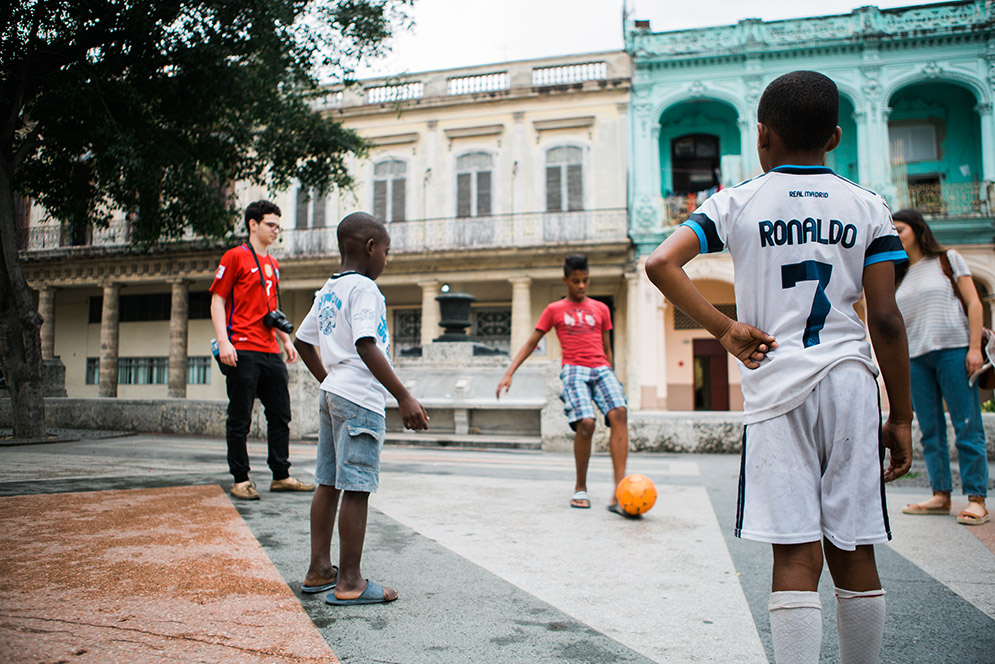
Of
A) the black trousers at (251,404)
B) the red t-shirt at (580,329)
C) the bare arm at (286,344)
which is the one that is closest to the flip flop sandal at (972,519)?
the red t-shirt at (580,329)

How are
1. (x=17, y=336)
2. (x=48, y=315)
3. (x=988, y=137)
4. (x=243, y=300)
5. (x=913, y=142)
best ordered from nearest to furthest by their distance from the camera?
1. (x=243, y=300)
2. (x=17, y=336)
3. (x=988, y=137)
4. (x=913, y=142)
5. (x=48, y=315)

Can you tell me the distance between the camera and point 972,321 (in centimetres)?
417

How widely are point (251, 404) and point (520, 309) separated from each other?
50.4ft

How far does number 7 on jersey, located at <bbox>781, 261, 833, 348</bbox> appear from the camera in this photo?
1.77 m

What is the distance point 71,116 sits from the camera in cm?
776

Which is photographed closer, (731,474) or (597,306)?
(597,306)

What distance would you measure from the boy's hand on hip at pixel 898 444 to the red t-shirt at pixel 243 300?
Answer: 386 centimetres

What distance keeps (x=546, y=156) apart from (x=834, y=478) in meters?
19.4

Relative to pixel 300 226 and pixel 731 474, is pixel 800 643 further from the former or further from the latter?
pixel 300 226

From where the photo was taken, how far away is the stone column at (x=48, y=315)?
24.7 m

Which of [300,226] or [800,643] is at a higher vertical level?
[300,226]

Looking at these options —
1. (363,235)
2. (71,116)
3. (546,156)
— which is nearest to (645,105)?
(546,156)

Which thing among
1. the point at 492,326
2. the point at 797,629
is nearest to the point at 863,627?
the point at 797,629

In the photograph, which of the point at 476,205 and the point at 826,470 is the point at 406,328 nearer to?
the point at 476,205
